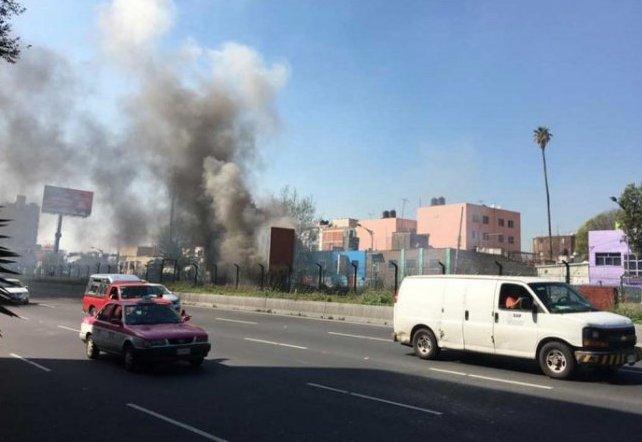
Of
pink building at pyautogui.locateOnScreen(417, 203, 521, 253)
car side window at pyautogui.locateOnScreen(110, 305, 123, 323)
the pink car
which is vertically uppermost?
pink building at pyautogui.locateOnScreen(417, 203, 521, 253)

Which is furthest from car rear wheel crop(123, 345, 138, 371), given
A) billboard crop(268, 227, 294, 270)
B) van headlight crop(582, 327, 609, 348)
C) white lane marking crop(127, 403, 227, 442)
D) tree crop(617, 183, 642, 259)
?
tree crop(617, 183, 642, 259)

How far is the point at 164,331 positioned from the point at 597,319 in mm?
7499

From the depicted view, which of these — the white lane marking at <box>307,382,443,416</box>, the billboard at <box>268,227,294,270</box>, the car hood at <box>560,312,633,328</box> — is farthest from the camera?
the billboard at <box>268,227,294,270</box>

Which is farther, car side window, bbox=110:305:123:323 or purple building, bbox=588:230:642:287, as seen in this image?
purple building, bbox=588:230:642:287

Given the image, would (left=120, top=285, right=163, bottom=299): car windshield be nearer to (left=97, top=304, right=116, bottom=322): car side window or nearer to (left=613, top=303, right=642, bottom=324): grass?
(left=97, top=304, right=116, bottom=322): car side window

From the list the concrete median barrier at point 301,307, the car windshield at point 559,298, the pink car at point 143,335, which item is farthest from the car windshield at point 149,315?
the concrete median barrier at point 301,307

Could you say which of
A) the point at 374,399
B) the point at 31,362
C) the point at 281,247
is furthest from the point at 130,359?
the point at 281,247

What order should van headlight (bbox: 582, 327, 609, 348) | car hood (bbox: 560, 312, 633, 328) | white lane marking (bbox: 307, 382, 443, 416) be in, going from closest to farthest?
1. white lane marking (bbox: 307, 382, 443, 416)
2. van headlight (bbox: 582, 327, 609, 348)
3. car hood (bbox: 560, 312, 633, 328)

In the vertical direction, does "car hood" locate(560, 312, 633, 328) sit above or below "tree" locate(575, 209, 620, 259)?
below

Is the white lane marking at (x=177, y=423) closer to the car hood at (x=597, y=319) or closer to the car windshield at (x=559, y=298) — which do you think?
the car hood at (x=597, y=319)

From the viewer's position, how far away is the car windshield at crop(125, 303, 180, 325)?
10.7 metres

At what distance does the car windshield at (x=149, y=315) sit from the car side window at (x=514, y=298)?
6228 millimetres

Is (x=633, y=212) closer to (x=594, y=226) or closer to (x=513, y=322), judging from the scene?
(x=513, y=322)

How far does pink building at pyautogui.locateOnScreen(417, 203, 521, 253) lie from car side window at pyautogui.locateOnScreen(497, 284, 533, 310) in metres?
82.7
